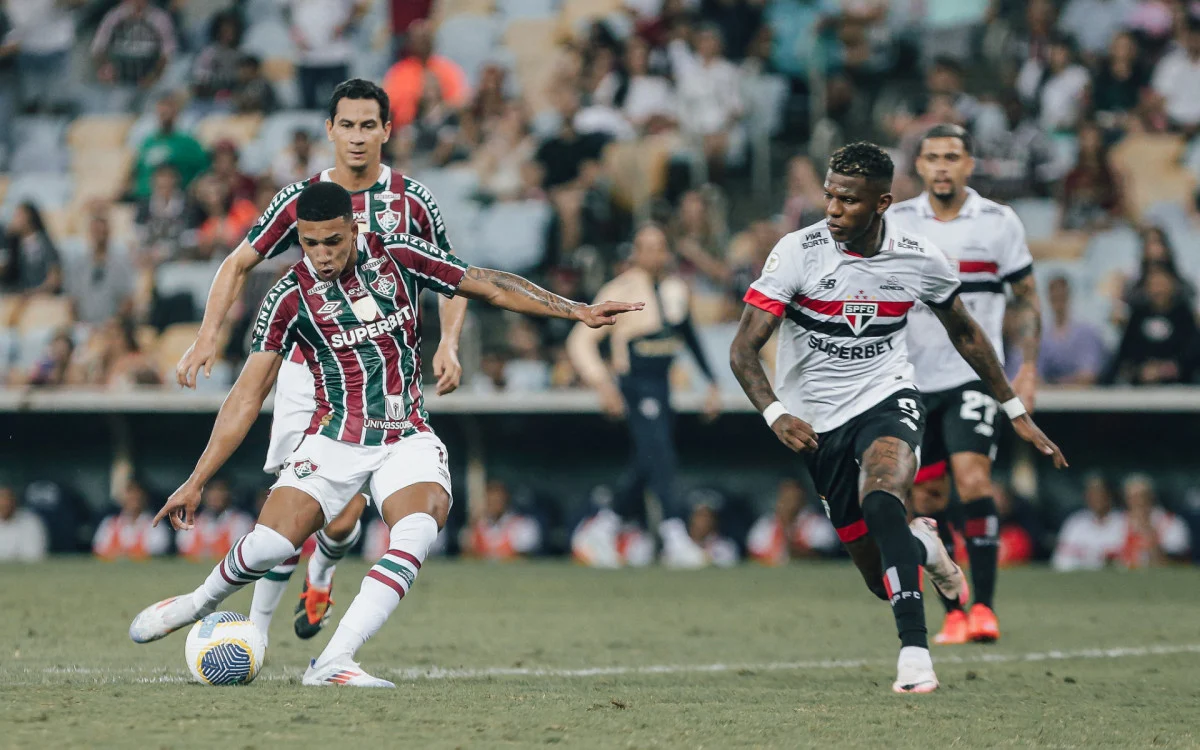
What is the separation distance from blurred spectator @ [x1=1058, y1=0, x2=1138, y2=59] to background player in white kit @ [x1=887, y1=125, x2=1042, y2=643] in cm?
907

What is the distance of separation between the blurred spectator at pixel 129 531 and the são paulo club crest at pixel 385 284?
9.29m

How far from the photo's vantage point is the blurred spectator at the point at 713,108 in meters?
16.6

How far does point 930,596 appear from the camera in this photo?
34.7 feet

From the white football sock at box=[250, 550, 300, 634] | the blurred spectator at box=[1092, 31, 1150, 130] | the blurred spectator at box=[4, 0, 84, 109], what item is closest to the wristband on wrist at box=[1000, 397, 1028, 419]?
the white football sock at box=[250, 550, 300, 634]

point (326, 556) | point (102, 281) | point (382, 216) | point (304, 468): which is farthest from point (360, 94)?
point (102, 281)

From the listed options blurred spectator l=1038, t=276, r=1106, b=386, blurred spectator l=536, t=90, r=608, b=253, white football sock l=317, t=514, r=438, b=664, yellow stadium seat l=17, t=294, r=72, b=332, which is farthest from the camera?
yellow stadium seat l=17, t=294, r=72, b=332

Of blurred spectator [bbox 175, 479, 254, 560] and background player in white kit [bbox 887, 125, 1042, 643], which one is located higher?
background player in white kit [bbox 887, 125, 1042, 643]

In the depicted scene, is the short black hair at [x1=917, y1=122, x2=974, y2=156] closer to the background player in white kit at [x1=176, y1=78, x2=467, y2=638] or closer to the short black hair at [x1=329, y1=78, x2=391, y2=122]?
the background player in white kit at [x1=176, y1=78, x2=467, y2=638]

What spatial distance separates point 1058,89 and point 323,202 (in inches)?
447

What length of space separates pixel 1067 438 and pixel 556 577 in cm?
462

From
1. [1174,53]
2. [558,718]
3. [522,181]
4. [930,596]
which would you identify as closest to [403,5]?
[522,181]

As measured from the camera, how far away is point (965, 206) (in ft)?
28.6

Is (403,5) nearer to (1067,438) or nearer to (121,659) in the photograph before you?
(1067,438)

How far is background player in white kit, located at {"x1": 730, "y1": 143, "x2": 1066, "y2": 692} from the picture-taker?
6.49 m
